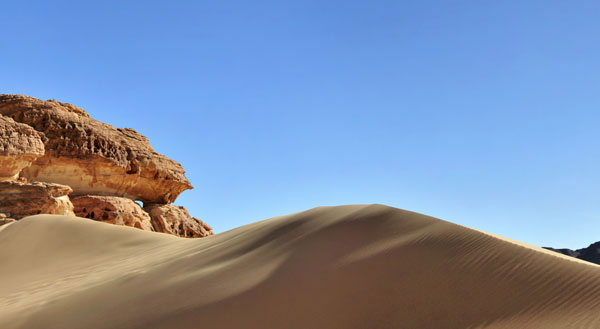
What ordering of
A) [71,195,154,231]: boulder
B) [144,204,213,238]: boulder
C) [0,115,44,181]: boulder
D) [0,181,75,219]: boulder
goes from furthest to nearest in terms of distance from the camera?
[144,204,213,238]: boulder → [71,195,154,231]: boulder → [0,115,44,181]: boulder → [0,181,75,219]: boulder

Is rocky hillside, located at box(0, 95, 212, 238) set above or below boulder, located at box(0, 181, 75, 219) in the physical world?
above

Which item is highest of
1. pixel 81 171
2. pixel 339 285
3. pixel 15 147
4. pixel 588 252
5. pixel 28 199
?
pixel 81 171

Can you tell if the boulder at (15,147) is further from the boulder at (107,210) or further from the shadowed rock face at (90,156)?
the boulder at (107,210)

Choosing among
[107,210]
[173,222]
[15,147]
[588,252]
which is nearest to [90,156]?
[107,210]

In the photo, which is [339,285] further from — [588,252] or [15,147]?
[588,252]

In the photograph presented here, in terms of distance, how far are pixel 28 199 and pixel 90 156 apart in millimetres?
6041

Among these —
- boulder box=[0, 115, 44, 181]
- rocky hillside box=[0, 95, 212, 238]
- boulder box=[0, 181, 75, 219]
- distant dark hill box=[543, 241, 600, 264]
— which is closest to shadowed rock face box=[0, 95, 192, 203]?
rocky hillside box=[0, 95, 212, 238]

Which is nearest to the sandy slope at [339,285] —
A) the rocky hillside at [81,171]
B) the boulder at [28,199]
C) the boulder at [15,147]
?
the boulder at [28,199]

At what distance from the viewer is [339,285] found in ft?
15.4

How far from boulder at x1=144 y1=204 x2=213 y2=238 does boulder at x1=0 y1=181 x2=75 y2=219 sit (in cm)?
785

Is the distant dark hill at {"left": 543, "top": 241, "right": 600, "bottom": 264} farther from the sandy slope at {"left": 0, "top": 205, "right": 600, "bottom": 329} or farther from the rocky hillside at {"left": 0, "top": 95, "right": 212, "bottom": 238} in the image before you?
the sandy slope at {"left": 0, "top": 205, "right": 600, "bottom": 329}

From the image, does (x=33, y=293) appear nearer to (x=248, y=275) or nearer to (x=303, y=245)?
(x=248, y=275)

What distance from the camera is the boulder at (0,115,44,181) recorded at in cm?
1711

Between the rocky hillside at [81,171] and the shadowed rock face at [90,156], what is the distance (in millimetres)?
40
